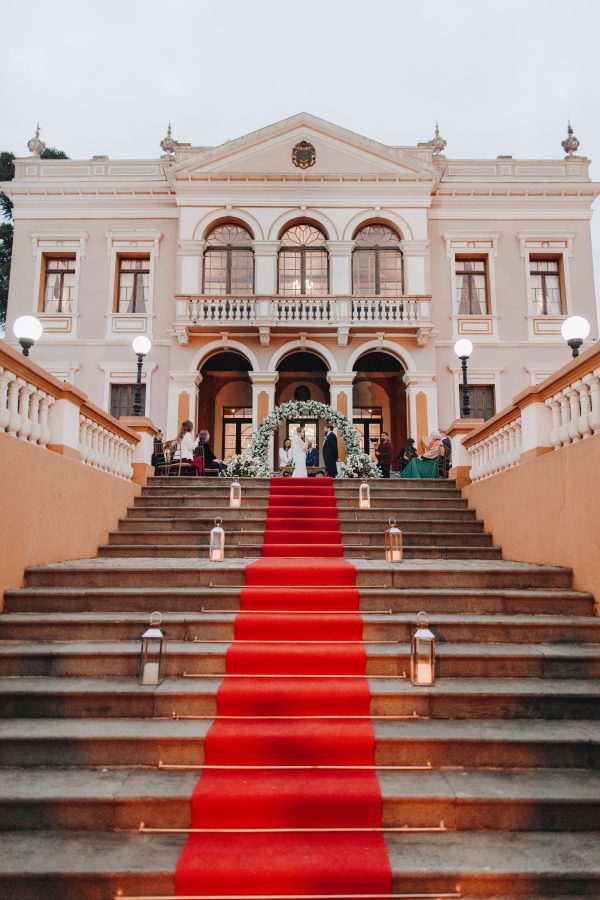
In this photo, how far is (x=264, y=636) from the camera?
4816 mm

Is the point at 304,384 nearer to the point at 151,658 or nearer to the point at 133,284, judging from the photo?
the point at 133,284

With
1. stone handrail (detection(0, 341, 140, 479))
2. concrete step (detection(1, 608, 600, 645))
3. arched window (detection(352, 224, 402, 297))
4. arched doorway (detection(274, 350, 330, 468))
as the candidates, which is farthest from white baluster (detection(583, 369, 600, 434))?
arched doorway (detection(274, 350, 330, 468))

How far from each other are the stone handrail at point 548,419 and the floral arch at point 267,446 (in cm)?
445

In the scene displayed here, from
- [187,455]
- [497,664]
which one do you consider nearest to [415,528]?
[497,664]

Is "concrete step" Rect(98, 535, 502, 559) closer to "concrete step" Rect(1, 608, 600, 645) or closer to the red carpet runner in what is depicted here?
the red carpet runner

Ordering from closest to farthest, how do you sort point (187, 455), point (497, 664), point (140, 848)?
point (140, 848) → point (497, 664) → point (187, 455)

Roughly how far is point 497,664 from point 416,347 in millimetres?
14408

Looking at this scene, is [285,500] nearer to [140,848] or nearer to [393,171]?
[140,848]

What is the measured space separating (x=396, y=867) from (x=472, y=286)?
18.0m

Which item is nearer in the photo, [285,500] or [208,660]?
[208,660]

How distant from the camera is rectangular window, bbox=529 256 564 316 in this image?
61.4 feet

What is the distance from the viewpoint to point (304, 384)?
2072cm

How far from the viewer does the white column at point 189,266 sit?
1797 centimetres

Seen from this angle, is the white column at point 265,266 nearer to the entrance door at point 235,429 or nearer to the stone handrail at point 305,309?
the stone handrail at point 305,309
